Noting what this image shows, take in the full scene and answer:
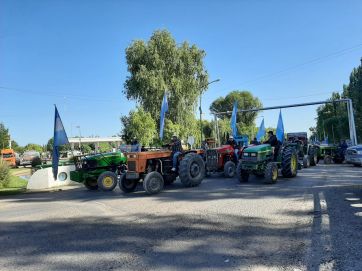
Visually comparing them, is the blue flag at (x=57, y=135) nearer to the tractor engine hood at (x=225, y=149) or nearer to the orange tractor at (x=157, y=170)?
the orange tractor at (x=157, y=170)

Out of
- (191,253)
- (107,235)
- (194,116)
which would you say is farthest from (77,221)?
(194,116)

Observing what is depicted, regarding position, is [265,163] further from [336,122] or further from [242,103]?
[242,103]

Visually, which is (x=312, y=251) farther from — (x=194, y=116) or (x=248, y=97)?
(x=248, y=97)

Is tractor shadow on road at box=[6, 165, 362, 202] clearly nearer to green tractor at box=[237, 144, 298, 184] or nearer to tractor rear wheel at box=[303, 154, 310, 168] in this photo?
green tractor at box=[237, 144, 298, 184]

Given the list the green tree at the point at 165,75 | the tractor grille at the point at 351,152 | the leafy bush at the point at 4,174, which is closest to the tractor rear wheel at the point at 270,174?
the tractor grille at the point at 351,152

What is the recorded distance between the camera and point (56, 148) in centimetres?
1455

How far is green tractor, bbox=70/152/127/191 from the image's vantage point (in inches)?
530

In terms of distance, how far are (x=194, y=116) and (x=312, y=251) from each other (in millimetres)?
36061

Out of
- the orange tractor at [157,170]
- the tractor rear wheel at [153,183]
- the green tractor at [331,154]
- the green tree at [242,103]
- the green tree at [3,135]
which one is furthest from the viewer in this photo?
the green tree at [242,103]

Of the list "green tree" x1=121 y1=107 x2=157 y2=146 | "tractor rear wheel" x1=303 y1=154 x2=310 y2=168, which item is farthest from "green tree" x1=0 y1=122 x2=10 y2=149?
"tractor rear wheel" x1=303 y1=154 x2=310 y2=168

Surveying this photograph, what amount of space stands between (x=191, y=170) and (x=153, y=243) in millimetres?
6855

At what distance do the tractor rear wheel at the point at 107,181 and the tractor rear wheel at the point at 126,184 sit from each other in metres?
1.09

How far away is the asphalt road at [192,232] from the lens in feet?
16.7

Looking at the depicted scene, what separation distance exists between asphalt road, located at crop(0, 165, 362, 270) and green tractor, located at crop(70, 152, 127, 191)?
2441 mm
